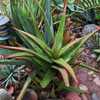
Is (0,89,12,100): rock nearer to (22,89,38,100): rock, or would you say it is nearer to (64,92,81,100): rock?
(22,89,38,100): rock

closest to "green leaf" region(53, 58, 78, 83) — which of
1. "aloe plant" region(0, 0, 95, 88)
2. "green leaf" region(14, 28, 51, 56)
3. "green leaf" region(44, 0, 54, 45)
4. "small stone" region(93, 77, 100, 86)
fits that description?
"aloe plant" region(0, 0, 95, 88)

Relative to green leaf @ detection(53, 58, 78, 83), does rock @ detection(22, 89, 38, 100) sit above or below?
below

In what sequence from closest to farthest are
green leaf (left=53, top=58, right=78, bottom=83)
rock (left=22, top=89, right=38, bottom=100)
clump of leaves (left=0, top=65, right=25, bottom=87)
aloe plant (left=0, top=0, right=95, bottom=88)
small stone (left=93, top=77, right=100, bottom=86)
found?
1. green leaf (left=53, top=58, right=78, bottom=83)
2. aloe plant (left=0, top=0, right=95, bottom=88)
3. rock (left=22, top=89, right=38, bottom=100)
4. clump of leaves (left=0, top=65, right=25, bottom=87)
5. small stone (left=93, top=77, right=100, bottom=86)

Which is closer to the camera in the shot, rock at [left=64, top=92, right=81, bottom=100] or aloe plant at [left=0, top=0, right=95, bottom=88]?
aloe plant at [left=0, top=0, right=95, bottom=88]

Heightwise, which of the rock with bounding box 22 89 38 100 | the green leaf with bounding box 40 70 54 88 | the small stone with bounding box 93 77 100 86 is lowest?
the small stone with bounding box 93 77 100 86

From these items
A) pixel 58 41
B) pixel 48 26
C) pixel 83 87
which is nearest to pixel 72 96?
pixel 83 87

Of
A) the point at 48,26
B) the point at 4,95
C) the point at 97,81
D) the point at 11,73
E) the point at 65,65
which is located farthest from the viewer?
the point at 97,81

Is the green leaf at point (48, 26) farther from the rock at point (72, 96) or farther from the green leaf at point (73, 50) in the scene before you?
the rock at point (72, 96)

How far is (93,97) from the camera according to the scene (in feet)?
9.37

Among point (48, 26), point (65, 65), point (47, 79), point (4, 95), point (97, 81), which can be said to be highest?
point (48, 26)

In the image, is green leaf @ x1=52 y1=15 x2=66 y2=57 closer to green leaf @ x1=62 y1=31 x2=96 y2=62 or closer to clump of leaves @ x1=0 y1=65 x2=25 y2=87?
green leaf @ x1=62 y1=31 x2=96 y2=62

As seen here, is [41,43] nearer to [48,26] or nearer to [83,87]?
[48,26]

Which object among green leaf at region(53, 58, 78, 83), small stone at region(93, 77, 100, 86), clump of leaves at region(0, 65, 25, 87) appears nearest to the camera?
green leaf at region(53, 58, 78, 83)

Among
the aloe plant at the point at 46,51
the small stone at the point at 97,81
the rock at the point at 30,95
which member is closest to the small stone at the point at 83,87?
the small stone at the point at 97,81
